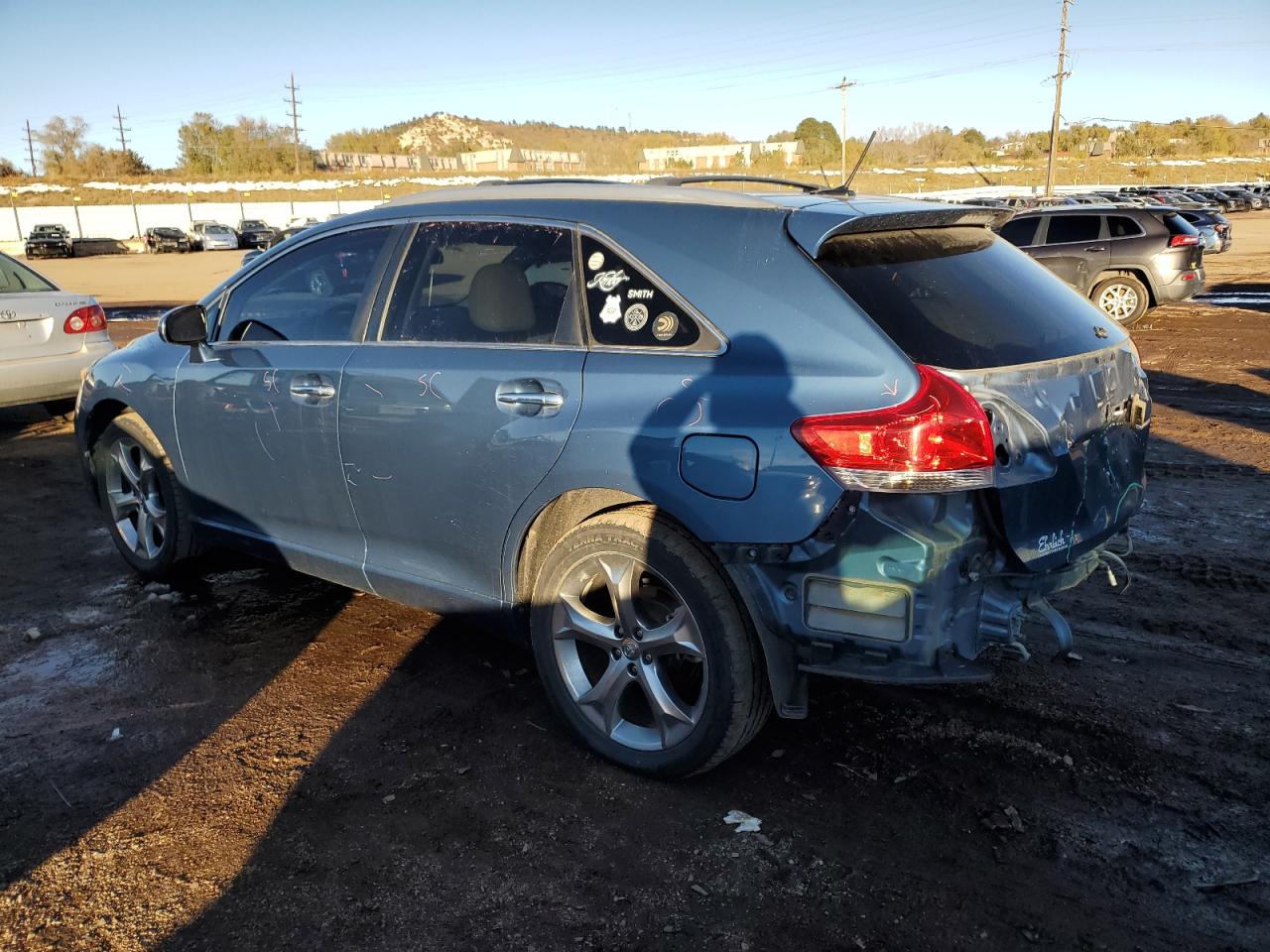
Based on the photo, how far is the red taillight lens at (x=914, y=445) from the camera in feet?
8.30

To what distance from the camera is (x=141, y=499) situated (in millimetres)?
4832

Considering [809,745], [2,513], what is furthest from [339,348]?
[2,513]

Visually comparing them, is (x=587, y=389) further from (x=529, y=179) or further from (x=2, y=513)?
(x=2, y=513)

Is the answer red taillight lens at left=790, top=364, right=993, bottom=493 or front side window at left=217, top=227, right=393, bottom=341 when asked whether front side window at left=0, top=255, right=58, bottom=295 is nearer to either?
front side window at left=217, top=227, right=393, bottom=341

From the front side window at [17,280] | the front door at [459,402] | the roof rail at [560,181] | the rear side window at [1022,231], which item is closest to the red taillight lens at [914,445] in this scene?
the front door at [459,402]

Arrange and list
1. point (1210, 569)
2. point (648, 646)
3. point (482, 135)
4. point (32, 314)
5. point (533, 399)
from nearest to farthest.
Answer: point (648, 646), point (533, 399), point (1210, 569), point (32, 314), point (482, 135)

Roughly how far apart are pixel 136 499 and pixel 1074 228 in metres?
14.4

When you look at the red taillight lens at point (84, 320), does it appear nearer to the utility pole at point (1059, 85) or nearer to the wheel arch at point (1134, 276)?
the wheel arch at point (1134, 276)

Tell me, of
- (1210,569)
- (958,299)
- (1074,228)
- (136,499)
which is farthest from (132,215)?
(958,299)

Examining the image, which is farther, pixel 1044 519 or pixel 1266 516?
pixel 1266 516

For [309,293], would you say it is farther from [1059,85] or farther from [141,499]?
[1059,85]

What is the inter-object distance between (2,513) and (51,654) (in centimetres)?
249

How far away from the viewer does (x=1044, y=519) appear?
2.79m

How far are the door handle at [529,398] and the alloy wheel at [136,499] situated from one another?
2.36 meters
